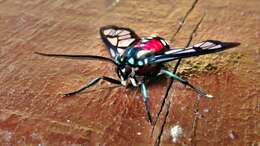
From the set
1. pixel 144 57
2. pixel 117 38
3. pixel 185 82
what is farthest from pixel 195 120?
pixel 117 38

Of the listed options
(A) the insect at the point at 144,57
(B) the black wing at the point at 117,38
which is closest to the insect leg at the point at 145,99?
(A) the insect at the point at 144,57

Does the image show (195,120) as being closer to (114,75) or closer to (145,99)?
(145,99)

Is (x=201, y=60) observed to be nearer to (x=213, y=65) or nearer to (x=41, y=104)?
(x=213, y=65)

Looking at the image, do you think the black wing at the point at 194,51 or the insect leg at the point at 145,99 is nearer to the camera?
the insect leg at the point at 145,99

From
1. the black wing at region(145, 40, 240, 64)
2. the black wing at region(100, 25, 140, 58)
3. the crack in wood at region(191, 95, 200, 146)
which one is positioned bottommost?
the crack in wood at region(191, 95, 200, 146)

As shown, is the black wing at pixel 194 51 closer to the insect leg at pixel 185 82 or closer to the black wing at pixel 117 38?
the insect leg at pixel 185 82

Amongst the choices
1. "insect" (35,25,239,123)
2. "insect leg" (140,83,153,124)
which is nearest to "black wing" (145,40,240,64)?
"insect" (35,25,239,123)

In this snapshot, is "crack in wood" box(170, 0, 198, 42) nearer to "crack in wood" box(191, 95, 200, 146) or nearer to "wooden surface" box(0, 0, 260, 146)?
"wooden surface" box(0, 0, 260, 146)
